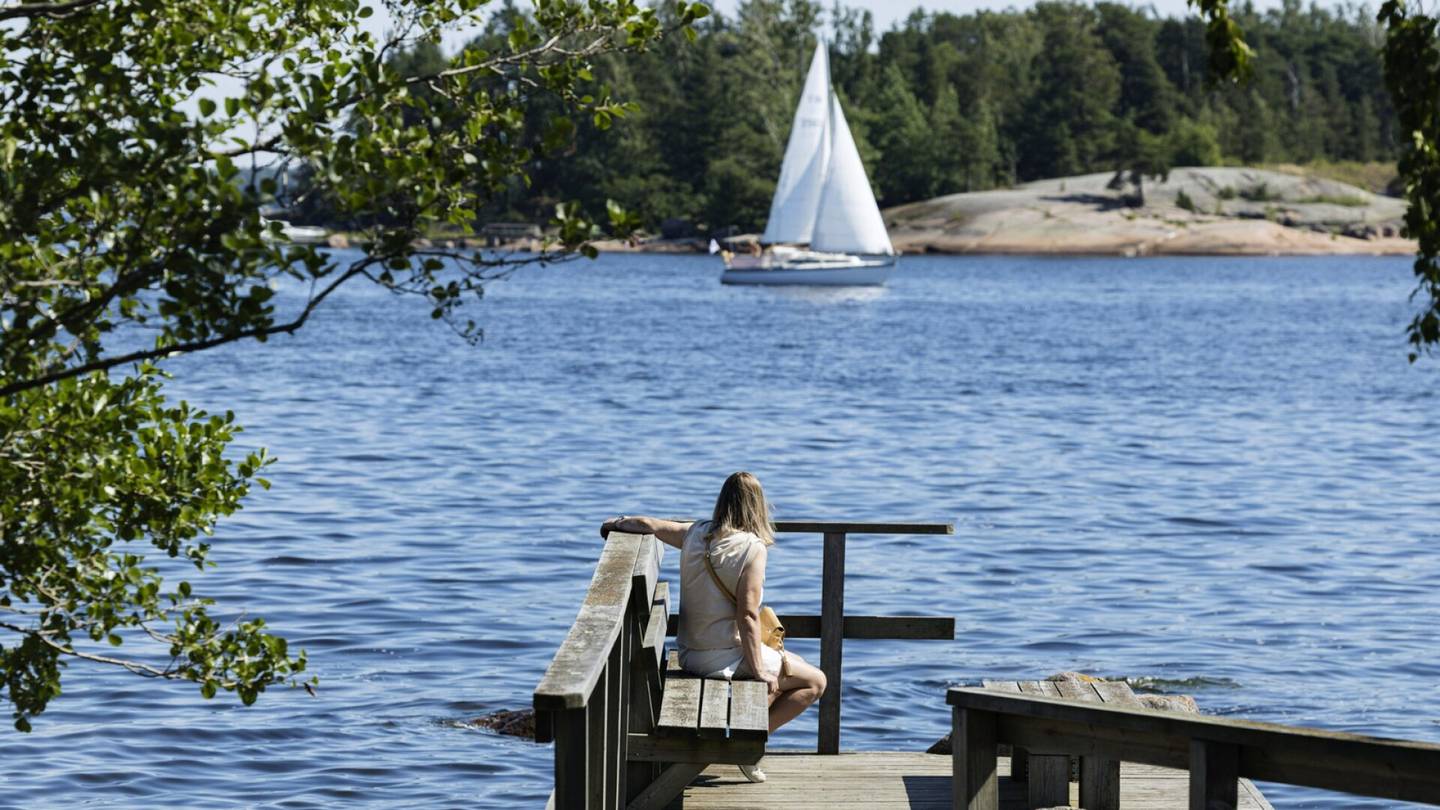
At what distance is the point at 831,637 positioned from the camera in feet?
31.2

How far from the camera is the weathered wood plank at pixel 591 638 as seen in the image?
497 centimetres

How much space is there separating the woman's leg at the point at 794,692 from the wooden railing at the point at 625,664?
64 centimetres

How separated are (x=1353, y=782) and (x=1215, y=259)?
4514 inches

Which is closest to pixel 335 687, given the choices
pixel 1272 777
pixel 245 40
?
pixel 245 40

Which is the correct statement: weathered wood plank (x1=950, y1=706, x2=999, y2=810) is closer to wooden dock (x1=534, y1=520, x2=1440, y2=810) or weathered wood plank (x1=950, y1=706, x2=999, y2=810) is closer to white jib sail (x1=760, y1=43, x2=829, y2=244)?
wooden dock (x1=534, y1=520, x2=1440, y2=810)

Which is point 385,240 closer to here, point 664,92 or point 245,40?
point 245,40

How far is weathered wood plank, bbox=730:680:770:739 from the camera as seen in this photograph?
23.9 feet

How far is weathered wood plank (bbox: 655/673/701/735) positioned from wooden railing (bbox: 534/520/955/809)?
97mm

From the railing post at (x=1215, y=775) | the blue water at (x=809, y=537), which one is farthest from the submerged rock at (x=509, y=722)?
the railing post at (x=1215, y=775)

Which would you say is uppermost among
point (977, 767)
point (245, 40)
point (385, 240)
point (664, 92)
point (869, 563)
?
point (664, 92)

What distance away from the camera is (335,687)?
46.4 feet

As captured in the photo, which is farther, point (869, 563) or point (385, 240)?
point (869, 563)

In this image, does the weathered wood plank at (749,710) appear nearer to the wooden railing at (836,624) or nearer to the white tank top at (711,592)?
the white tank top at (711,592)

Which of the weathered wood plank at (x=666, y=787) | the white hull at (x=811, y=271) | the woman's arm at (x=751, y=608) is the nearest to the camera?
the weathered wood plank at (x=666, y=787)
